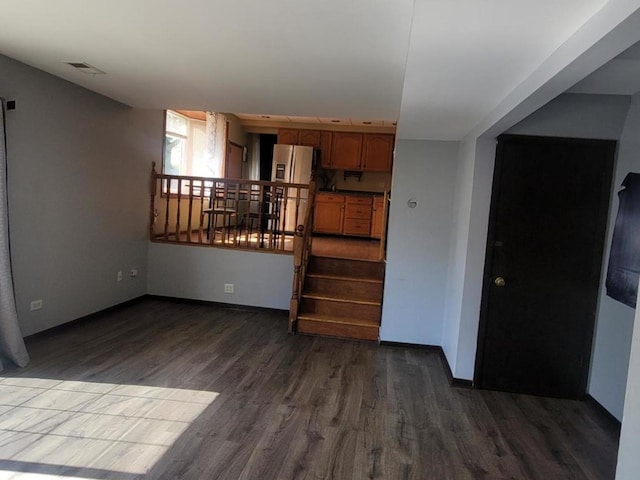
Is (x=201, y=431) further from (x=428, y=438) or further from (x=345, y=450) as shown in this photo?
(x=428, y=438)

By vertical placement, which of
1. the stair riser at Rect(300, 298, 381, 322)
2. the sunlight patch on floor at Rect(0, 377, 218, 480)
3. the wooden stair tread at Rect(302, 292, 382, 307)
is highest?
the wooden stair tread at Rect(302, 292, 382, 307)

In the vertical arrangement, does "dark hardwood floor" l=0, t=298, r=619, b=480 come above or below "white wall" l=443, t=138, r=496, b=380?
below

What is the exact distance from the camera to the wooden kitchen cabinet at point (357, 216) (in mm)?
8197

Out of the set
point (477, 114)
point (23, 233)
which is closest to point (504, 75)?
point (477, 114)

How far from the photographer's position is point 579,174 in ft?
10.6

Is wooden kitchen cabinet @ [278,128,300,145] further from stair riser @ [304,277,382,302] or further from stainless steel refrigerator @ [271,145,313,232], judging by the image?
stair riser @ [304,277,382,302]

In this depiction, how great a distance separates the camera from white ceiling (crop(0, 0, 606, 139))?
168 cm

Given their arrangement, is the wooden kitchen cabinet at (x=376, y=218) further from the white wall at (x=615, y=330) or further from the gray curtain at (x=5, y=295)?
the gray curtain at (x=5, y=295)

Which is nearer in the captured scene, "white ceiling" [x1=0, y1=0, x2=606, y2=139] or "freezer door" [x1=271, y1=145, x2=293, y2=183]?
"white ceiling" [x1=0, y1=0, x2=606, y2=139]

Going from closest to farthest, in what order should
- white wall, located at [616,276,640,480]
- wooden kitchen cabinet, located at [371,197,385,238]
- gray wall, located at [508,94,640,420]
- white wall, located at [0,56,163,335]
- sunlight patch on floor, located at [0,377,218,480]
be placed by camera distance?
white wall, located at [616,276,640,480] → sunlight patch on floor, located at [0,377,218,480] → gray wall, located at [508,94,640,420] → white wall, located at [0,56,163,335] → wooden kitchen cabinet, located at [371,197,385,238]

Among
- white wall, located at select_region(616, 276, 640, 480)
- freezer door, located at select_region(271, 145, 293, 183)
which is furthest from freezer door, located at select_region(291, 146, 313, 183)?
white wall, located at select_region(616, 276, 640, 480)

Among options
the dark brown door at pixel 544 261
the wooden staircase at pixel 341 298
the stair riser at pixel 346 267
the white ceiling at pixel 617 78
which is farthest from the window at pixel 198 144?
the white ceiling at pixel 617 78

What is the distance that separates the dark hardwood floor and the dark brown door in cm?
28

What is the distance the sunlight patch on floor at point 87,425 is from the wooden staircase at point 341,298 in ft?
5.96
